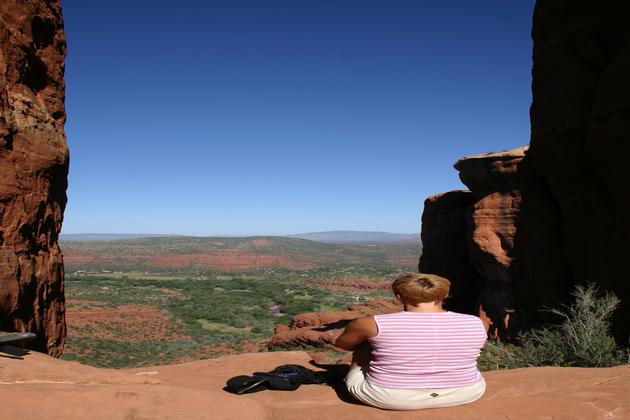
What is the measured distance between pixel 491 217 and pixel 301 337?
13.1 m

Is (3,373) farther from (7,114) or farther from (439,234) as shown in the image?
(439,234)

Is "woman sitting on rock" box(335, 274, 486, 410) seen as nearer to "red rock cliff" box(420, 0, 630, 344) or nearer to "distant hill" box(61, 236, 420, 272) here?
"red rock cliff" box(420, 0, 630, 344)

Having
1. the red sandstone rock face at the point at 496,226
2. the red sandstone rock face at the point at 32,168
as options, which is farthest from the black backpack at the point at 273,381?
the red sandstone rock face at the point at 496,226

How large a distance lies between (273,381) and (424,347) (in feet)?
6.29

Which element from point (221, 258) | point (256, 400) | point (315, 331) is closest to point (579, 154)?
point (256, 400)

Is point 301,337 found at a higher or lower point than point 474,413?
lower

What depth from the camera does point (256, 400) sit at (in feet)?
13.0

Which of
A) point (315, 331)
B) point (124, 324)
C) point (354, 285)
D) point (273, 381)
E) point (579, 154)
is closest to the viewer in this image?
point (273, 381)

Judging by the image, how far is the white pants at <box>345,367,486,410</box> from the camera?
143 inches

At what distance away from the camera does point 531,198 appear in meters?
14.9

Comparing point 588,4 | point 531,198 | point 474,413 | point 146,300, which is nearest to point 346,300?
point 146,300

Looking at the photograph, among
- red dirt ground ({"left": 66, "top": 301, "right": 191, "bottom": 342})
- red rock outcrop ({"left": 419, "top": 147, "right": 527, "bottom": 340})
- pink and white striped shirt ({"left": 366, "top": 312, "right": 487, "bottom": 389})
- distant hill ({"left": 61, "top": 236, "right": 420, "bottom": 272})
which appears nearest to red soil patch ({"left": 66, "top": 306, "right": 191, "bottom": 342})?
red dirt ground ({"left": 66, "top": 301, "right": 191, "bottom": 342})

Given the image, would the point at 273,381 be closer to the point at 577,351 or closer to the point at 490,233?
the point at 577,351

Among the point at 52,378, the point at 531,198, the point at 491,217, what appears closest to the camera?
the point at 52,378
